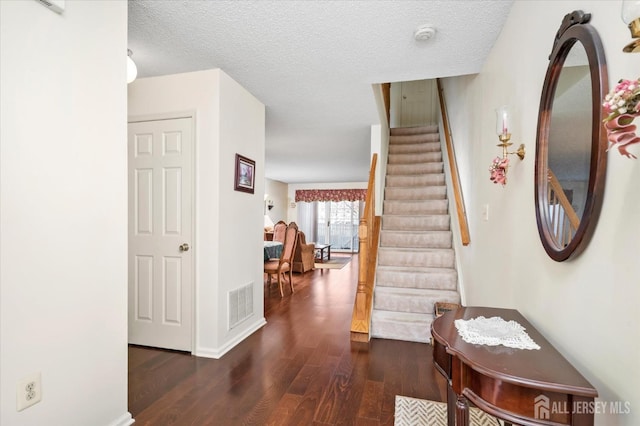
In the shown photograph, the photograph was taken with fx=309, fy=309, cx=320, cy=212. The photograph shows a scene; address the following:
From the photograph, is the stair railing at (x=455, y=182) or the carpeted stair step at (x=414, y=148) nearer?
the stair railing at (x=455, y=182)

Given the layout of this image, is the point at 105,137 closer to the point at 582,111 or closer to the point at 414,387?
the point at 582,111

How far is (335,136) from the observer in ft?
15.9

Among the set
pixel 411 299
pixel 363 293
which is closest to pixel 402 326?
pixel 411 299

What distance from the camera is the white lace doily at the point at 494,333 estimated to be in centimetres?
114

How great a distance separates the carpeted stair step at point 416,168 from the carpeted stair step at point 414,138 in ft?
2.08

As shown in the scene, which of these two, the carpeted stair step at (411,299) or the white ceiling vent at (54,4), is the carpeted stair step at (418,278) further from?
the white ceiling vent at (54,4)

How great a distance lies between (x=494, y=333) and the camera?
47.5 inches

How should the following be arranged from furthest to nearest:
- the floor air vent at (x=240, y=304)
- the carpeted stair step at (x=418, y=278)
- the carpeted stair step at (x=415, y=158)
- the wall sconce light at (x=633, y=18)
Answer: the carpeted stair step at (x=415, y=158)
the carpeted stair step at (x=418, y=278)
the floor air vent at (x=240, y=304)
the wall sconce light at (x=633, y=18)

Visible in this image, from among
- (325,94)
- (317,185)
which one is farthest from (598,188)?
(317,185)

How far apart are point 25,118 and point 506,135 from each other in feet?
7.19

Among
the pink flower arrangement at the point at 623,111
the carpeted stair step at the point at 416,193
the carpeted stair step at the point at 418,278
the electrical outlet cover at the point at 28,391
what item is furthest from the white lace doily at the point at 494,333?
the carpeted stair step at the point at 416,193

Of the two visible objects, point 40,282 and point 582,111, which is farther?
Result: point 40,282

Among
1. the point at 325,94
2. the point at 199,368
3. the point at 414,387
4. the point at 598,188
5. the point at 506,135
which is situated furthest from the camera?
the point at 325,94

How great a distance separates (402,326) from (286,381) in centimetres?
132
